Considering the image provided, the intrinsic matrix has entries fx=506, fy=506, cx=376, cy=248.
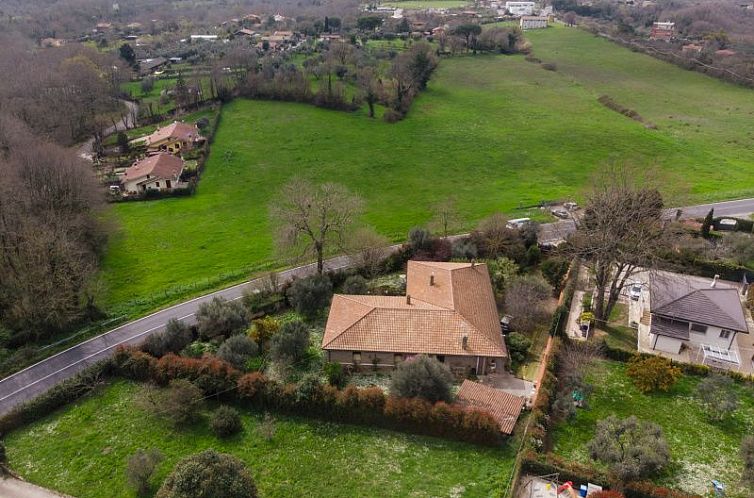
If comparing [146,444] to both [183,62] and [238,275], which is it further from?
[183,62]

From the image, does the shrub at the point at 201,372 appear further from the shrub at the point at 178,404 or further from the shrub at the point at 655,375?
the shrub at the point at 655,375

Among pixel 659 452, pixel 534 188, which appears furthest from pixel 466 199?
pixel 659 452

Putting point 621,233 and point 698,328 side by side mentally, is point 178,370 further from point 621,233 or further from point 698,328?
point 698,328

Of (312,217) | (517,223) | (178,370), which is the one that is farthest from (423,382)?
(517,223)

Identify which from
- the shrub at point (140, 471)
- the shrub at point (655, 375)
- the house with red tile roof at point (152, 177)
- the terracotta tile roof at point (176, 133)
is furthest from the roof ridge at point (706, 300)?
the terracotta tile roof at point (176, 133)

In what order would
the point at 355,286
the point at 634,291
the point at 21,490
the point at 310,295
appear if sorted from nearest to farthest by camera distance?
the point at 21,490
the point at 310,295
the point at 355,286
the point at 634,291

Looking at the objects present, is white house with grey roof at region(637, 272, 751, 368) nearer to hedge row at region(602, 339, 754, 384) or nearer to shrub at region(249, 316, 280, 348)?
hedge row at region(602, 339, 754, 384)
